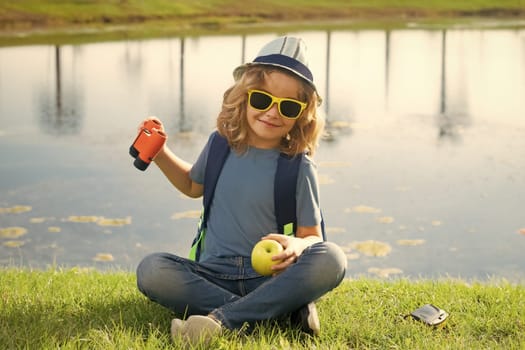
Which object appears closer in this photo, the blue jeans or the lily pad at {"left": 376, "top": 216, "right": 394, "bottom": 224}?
the blue jeans

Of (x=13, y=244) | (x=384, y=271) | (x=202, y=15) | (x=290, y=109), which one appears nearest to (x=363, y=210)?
(x=384, y=271)

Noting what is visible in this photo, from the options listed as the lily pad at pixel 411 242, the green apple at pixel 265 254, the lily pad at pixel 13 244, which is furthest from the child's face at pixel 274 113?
the lily pad at pixel 13 244

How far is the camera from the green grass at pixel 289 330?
10.8ft

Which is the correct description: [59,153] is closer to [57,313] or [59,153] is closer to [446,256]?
[446,256]

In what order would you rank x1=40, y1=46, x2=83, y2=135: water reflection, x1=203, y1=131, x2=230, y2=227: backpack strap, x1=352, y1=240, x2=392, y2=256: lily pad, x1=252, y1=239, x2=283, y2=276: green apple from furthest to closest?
x1=40, y1=46, x2=83, y2=135: water reflection < x1=352, y1=240, x2=392, y2=256: lily pad < x1=203, y1=131, x2=230, y2=227: backpack strap < x1=252, y1=239, x2=283, y2=276: green apple

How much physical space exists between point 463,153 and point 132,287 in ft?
18.1

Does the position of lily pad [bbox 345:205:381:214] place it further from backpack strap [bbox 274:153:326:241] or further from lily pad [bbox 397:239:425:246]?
backpack strap [bbox 274:153:326:241]

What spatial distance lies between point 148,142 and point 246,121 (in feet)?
1.44

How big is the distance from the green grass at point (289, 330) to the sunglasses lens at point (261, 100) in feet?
3.00

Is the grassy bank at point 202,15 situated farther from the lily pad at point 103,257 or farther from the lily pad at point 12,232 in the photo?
the lily pad at point 103,257

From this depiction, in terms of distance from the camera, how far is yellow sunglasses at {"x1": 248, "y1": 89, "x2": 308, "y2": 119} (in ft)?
12.0

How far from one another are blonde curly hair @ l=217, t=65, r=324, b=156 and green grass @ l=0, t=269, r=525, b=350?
2.43 ft

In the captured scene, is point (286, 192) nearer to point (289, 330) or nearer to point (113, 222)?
point (289, 330)

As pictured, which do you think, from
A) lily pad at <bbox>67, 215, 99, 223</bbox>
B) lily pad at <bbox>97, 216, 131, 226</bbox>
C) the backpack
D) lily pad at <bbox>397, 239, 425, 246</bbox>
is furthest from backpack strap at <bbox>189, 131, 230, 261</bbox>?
lily pad at <bbox>67, 215, 99, 223</bbox>
